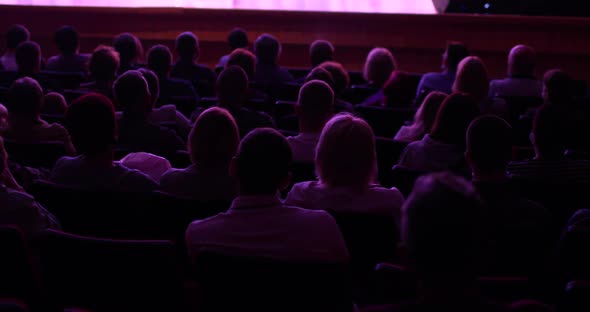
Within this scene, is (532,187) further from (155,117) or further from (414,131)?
(155,117)

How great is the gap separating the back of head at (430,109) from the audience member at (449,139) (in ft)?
1.74

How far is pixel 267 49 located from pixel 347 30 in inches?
→ 124

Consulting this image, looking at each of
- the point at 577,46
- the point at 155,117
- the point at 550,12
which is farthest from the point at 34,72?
the point at 550,12

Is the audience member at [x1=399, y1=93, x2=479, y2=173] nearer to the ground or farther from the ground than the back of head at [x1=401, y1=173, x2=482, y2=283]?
nearer to the ground

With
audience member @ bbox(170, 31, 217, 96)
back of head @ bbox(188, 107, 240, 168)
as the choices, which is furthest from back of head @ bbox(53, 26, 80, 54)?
back of head @ bbox(188, 107, 240, 168)

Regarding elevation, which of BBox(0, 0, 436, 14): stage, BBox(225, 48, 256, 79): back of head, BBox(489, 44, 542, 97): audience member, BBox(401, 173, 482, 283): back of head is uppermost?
BBox(0, 0, 436, 14): stage

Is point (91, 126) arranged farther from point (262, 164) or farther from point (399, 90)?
point (399, 90)

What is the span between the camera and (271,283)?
1.81 metres

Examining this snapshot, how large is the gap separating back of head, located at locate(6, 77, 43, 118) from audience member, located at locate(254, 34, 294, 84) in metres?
2.90

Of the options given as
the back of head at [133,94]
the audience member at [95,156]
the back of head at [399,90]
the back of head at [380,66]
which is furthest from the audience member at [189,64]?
the audience member at [95,156]

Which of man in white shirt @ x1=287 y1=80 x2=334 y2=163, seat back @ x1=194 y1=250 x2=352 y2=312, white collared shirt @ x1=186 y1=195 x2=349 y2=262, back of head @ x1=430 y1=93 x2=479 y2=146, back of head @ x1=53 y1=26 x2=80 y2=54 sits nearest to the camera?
seat back @ x1=194 y1=250 x2=352 y2=312

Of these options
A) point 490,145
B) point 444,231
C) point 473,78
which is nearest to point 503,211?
point 490,145

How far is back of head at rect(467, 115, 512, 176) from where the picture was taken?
2.67 m

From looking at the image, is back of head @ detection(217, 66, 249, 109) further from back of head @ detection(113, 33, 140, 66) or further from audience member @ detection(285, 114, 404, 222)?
back of head @ detection(113, 33, 140, 66)
